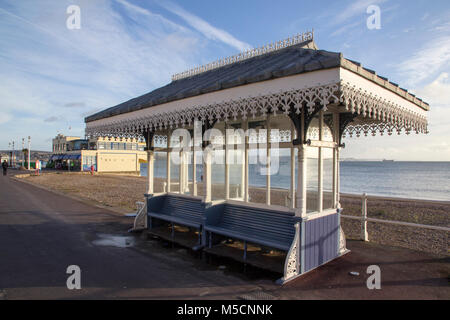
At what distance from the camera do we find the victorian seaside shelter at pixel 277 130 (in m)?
4.71

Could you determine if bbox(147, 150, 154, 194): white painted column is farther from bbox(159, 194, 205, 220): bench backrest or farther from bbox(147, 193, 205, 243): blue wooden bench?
bbox(159, 194, 205, 220): bench backrest

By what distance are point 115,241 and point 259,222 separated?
3.96m

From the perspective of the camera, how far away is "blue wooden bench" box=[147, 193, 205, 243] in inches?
293

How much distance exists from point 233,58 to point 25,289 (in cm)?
729

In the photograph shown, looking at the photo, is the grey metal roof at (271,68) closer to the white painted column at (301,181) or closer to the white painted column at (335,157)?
the white painted column at (301,181)

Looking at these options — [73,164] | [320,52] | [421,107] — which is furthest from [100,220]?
[73,164]

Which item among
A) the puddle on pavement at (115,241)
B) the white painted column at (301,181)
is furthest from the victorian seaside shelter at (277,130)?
the puddle on pavement at (115,241)

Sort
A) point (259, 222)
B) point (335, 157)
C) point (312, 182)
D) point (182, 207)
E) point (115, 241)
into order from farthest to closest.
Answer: point (182, 207), point (115, 241), point (335, 157), point (312, 182), point (259, 222)

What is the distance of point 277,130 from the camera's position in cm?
869

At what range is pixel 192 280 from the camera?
16.4 feet

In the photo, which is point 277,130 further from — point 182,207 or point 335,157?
point 182,207

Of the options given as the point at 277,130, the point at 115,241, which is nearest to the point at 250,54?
the point at 277,130

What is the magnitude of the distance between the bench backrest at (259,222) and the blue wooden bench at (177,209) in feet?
2.23

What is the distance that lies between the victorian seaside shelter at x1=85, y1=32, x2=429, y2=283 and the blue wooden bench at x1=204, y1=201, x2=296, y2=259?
0.02 meters
